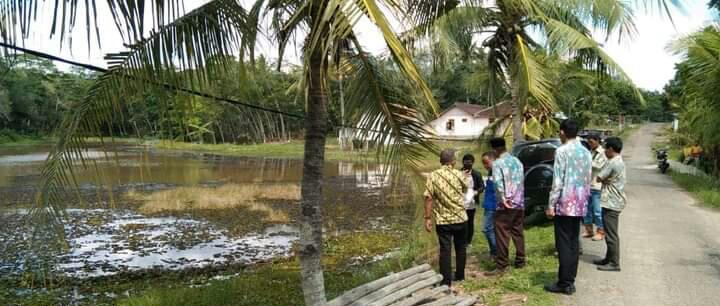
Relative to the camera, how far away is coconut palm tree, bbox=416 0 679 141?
8703mm

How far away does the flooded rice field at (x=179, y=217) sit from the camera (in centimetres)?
785

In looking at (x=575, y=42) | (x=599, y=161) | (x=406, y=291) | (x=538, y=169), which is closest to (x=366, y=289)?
(x=406, y=291)

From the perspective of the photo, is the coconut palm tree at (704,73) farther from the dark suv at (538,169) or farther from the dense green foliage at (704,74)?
the dark suv at (538,169)

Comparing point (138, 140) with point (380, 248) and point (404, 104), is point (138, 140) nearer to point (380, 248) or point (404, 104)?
point (404, 104)

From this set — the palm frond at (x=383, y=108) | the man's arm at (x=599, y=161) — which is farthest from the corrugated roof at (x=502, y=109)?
the palm frond at (x=383, y=108)

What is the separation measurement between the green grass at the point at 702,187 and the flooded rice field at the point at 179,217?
6371 millimetres

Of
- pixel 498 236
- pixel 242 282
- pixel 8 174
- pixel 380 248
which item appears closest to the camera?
pixel 498 236

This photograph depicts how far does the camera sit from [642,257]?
22.4ft

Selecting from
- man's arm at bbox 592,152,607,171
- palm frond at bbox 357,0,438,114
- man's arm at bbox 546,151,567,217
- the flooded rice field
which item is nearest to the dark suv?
man's arm at bbox 592,152,607,171

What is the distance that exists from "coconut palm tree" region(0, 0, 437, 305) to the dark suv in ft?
19.2

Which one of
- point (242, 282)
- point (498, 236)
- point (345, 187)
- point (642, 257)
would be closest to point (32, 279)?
point (242, 282)

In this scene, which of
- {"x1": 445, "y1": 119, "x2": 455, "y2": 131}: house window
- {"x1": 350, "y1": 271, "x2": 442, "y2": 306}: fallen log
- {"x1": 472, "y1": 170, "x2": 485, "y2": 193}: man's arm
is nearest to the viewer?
{"x1": 350, "y1": 271, "x2": 442, "y2": 306}: fallen log

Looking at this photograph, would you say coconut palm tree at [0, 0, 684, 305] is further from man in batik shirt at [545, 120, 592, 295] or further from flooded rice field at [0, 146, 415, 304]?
man in batik shirt at [545, 120, 592, 295]

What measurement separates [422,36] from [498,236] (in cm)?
299
